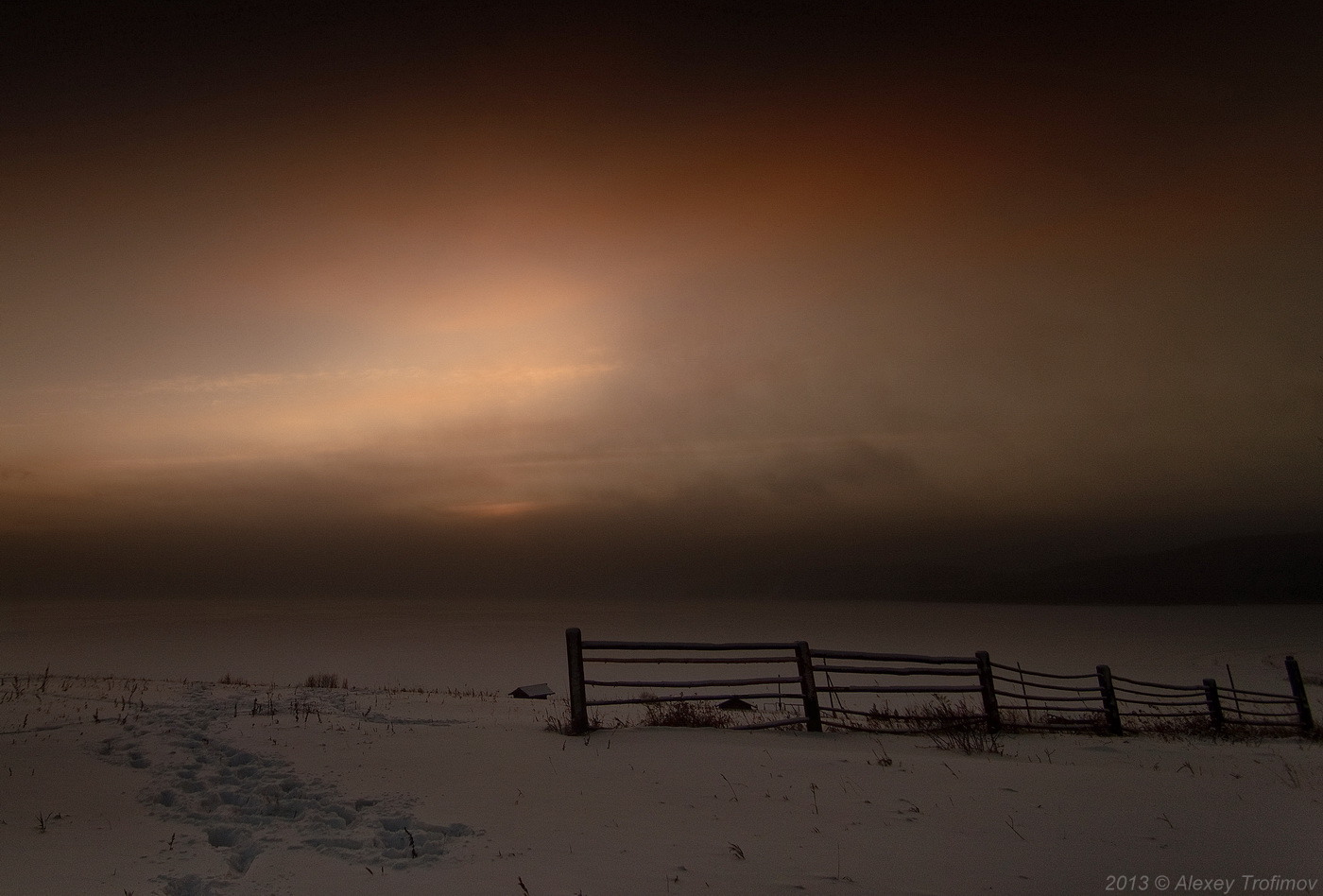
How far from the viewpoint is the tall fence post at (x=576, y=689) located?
28.6 feet

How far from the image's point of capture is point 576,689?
8977 mm

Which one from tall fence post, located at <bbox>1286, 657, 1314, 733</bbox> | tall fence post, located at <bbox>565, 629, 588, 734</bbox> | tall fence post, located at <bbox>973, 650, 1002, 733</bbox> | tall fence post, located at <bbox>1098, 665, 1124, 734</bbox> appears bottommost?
tall fence post, located at <bbox>1286, 657, 1314, 733</bbox>

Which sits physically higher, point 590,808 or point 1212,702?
point 590,808

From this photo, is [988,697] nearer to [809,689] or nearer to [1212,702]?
[809,689]

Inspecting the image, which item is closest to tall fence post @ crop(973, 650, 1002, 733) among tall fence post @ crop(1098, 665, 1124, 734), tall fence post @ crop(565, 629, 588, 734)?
tall fence post @ crop(1098, 665, 1124, 734)

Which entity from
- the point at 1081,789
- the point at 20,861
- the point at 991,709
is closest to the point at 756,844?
the point at 1081,789

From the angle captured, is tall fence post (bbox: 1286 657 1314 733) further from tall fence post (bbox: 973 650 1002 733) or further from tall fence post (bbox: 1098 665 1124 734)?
tall fence post (bbox: 973 650 1002 733)

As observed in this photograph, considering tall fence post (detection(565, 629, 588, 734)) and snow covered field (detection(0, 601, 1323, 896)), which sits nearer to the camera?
snow covered field (detection(0, 601, 1323, 896))

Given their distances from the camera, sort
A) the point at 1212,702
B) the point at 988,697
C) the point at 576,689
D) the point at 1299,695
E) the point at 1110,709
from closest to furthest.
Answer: the point at 576,689
the point at 988,697
the point at 1110,709
the point at 1212,702
the point at 1299,695

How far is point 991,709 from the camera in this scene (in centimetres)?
1084

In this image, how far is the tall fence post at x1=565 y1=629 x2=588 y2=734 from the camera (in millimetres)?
8719

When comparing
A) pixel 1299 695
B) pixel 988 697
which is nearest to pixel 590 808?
pixel 988 697

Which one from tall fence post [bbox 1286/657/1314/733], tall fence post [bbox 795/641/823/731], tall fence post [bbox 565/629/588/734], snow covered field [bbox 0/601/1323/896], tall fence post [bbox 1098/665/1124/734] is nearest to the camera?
snow covered field [bbox 0/601/1323/896]

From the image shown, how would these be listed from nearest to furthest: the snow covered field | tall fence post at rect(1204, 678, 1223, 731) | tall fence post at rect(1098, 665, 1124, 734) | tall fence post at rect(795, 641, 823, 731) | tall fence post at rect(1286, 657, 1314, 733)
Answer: the snow covered field → tall fence post at rect(795, 641, 823, 731) → tall fence post at rect(1098, 665, 1124, 734) → tall fence post at rect(1204, 678, 1223, 731) → tall fence post at rect(1286, 657, 1314, 733)
